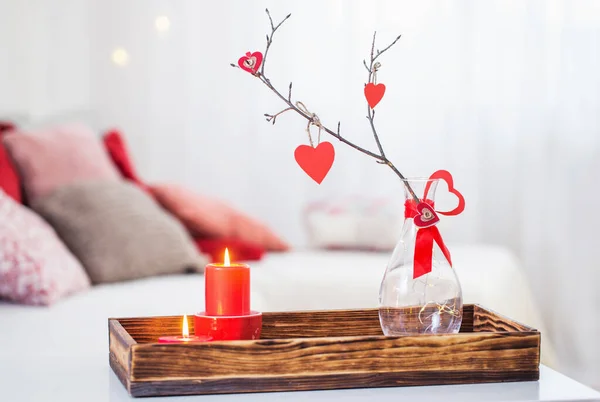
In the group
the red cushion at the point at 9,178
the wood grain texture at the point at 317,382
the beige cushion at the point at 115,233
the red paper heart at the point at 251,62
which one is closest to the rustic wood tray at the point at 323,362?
the wood grain texture at the point at 317,382

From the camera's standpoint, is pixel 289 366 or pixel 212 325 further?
pixel 212 325

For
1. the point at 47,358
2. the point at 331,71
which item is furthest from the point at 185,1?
the point at 47,358

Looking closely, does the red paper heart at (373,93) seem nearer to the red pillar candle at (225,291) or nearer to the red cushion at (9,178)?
the red pillar candle at (225,291)

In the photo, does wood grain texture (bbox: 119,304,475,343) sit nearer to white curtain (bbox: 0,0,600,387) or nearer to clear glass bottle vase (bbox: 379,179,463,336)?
clear glass bottle vase (bbox: 379,179,463,336)

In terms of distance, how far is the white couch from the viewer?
158 cm

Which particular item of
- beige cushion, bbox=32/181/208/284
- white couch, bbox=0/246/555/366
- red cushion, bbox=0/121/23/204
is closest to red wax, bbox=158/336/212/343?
white couch, bbox=0/246/555/366

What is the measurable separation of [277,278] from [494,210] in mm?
1449

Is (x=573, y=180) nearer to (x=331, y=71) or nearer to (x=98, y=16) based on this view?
(x=331, y=71)

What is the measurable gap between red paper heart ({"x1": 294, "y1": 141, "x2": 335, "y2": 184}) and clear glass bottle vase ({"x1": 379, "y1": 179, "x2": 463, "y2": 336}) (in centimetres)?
11

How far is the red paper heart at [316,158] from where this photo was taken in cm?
110

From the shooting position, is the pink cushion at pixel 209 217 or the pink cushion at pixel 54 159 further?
the pink cushion at pixel 209 217

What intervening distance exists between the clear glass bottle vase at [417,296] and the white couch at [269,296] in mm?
414

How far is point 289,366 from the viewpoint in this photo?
3.15 ft

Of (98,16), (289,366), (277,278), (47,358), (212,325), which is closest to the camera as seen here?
(289,366)
